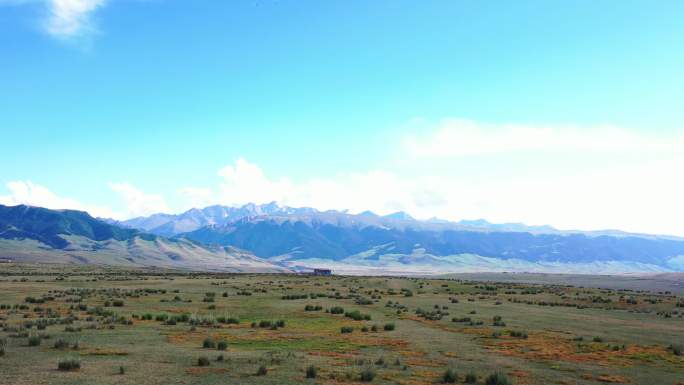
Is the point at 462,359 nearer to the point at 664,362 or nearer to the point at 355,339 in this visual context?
the point at 355,339

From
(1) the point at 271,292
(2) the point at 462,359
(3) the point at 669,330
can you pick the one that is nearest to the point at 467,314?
(3) the point at 669,330

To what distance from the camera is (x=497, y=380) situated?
19.8 metres

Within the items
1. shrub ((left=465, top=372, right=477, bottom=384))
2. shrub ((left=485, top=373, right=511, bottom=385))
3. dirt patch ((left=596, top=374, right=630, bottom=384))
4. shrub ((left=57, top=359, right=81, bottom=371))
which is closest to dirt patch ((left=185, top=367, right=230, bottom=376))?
shrub ((left=57, top=359, right=81, bottom=371))

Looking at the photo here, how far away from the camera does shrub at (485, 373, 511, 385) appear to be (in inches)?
774

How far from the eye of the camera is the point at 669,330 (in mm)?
40062

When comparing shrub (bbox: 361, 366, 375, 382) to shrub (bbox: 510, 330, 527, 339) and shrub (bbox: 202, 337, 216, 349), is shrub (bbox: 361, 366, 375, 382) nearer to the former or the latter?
shrub (bbox: 202, 337, 216, 349)

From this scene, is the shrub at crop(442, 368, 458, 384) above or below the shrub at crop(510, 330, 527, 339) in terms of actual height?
above

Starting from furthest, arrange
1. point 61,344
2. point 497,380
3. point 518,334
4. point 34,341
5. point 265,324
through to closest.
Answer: point 265,324
point 518,334
point 34,341
point 61,344
point 497,380

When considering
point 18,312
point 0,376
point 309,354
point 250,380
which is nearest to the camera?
point 0,376

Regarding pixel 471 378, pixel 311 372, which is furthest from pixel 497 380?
pixel 311 372

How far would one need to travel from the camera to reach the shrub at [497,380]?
19652mm

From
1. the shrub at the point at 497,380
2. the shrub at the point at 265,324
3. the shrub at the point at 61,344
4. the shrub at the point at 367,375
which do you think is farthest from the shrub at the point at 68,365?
the shrub at the point at 265,324

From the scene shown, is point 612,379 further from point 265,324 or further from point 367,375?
point 265,324

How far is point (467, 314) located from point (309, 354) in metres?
26.1
